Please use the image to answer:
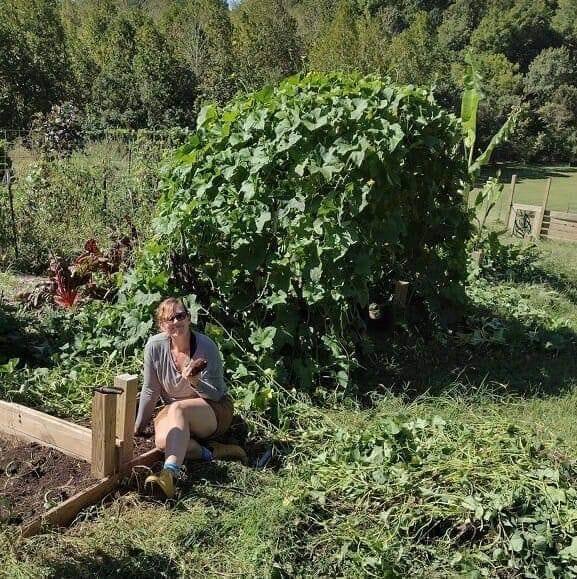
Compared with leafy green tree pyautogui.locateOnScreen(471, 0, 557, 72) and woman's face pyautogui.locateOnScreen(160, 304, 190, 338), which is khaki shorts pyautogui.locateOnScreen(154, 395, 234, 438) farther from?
leafy green tree pyautogui.locateOnScreen(471, 0, 557, 72)

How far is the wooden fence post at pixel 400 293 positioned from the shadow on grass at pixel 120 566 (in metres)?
3.54

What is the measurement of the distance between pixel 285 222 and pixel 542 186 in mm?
31981

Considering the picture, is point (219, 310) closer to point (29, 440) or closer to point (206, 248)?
point (206, 248)

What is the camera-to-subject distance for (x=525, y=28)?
5194 cm

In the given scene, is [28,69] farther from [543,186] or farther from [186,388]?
[543,186]

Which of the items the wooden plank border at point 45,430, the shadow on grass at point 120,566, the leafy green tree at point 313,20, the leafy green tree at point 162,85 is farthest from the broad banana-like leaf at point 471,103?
the leafy green tree at point 313,20

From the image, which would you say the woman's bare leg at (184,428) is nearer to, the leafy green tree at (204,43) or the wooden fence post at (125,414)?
the wooden fence post at (125,414)

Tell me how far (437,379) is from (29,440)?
3.15m

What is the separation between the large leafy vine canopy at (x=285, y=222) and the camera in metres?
4.66

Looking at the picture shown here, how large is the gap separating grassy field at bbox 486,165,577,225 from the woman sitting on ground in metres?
14.1

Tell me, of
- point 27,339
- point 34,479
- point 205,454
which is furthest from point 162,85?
point 34,479

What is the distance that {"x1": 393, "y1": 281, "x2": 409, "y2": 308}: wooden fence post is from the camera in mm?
6020

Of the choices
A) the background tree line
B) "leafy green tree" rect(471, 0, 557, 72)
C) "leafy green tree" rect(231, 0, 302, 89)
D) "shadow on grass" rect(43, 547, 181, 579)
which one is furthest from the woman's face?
"leafy green tree" rect(471, 0, 557, 72)

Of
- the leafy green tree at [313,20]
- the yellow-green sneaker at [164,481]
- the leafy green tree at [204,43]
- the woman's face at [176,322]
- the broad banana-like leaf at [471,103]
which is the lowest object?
the yellow-green sneaker at [164,481]
